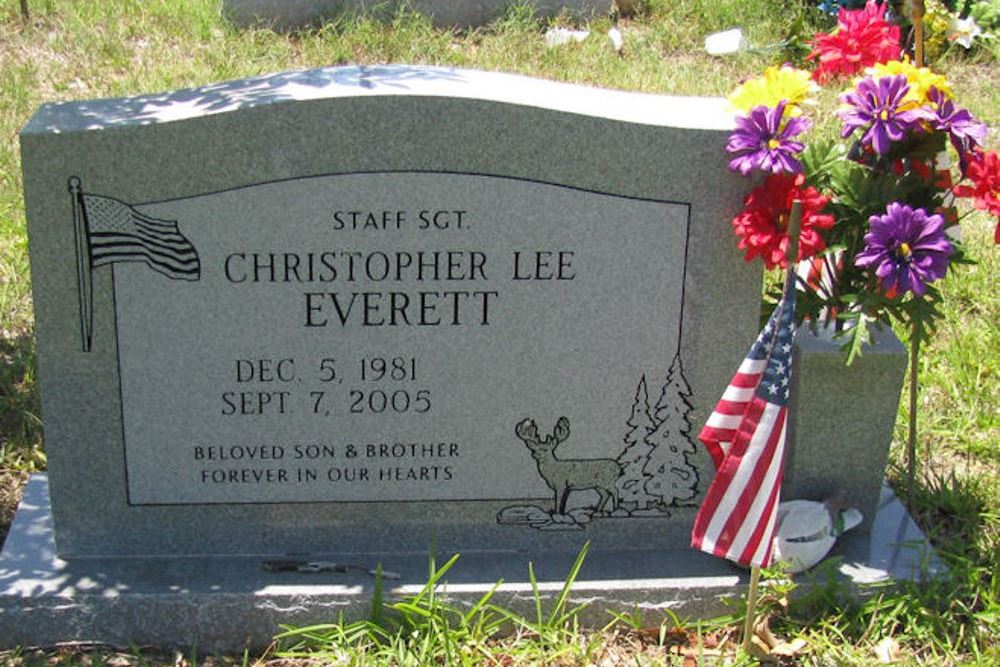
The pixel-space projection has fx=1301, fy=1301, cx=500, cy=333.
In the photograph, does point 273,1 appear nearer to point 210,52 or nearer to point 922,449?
point 210,52

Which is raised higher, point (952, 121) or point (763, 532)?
point (952, 121)

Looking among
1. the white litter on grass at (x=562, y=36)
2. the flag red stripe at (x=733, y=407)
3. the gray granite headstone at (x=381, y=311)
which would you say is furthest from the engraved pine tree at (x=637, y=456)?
the white litter on grass at (x=562, y=36)

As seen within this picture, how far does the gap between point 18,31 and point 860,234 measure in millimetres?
5688

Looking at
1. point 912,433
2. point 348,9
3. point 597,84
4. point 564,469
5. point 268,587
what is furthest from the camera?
point 348,9

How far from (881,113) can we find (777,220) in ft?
1.25

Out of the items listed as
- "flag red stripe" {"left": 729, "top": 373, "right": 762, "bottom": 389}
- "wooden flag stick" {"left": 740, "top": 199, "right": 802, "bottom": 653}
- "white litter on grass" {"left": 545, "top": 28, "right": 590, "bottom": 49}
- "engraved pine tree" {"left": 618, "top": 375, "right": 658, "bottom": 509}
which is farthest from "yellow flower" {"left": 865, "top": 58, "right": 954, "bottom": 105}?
"white litter on grass" {"left": 545, "top": 28, "right": 590, "bottom": 49}

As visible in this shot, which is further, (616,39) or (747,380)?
(616,39)

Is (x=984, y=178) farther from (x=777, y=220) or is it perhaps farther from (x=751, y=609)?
(x=751, y=609)

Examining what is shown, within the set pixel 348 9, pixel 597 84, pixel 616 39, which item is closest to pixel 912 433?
pixel 597 84

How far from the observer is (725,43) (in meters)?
7.80

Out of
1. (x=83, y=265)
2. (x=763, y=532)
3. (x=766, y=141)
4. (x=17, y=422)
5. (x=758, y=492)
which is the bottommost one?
(x=17, y=422)

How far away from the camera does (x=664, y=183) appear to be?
3404 millimetres

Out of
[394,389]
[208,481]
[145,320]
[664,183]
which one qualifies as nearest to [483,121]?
[664,183]

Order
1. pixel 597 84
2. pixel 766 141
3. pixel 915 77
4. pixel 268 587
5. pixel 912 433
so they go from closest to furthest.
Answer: pixel 766 141
pixel 915 77
pixel 268 587
pixel 912 433
pixel 597 84
